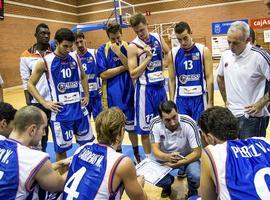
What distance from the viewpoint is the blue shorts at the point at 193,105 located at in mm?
3832

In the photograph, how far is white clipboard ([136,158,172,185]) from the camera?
295 cm

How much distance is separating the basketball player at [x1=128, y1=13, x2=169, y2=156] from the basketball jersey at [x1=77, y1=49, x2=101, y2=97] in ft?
4.28

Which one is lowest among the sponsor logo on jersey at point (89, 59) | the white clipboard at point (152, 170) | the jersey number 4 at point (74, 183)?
the white clipboard at point (152, 170)

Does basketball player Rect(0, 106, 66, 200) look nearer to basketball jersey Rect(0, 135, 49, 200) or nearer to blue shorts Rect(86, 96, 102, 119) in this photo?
basketball jersey Rect(0, 135, 49, 200)

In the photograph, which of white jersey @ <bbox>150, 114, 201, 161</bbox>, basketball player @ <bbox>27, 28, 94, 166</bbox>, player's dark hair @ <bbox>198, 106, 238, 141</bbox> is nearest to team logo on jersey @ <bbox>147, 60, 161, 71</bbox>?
white jersey @ <bbox>150, 114, 201, 161</bbox>

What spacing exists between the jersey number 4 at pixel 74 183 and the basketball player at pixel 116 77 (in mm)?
2378

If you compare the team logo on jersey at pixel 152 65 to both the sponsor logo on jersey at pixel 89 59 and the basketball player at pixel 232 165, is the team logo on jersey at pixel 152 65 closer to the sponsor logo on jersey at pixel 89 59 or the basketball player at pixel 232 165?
the sponsor logo on jersey at pixel 89 59

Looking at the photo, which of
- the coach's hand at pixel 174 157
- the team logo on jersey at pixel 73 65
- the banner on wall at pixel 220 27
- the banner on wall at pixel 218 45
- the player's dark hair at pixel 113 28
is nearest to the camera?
the coach's hand at pixel 174 157

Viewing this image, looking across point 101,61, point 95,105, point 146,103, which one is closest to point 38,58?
point 101,61

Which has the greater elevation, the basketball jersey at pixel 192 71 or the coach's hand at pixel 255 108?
the basketball jersey at pixel 192 71

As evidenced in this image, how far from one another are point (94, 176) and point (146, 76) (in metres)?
2.28

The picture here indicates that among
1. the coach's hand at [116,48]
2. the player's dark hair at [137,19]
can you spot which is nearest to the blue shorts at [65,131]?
the coach's hand at [116,48]

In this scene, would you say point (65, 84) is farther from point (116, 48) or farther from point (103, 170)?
point (103, 170)

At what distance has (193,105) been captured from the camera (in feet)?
12.6
